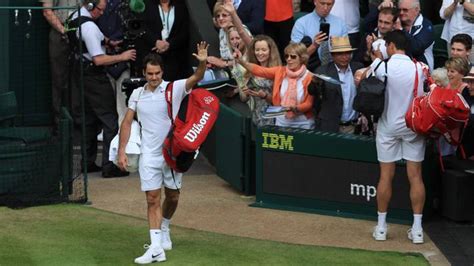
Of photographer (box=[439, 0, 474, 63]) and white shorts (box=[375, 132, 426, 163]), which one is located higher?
photographer (box=[439, 0, 474, 63])

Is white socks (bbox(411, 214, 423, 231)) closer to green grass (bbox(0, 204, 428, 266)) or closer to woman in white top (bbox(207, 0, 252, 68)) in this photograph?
green grass (bbox(0, 204, 428, 266))

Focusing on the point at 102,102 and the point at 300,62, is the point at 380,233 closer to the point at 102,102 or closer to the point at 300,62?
the point at 300,62

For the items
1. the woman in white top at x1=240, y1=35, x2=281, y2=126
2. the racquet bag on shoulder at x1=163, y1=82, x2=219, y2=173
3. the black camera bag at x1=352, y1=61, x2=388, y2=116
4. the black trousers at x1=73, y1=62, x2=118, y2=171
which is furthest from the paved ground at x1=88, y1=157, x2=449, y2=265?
the racquet bag on shoulder at x1=163, y1=82, x2=219, y2=173

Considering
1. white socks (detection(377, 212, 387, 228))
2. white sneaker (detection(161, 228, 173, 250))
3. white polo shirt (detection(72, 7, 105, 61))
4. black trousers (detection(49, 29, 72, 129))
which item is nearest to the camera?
white sneaker (detection(161, 228, 173, 250))

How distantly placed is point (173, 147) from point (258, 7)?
15.3 ft

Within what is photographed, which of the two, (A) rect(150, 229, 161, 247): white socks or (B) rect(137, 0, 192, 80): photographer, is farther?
(B) rect(137, 0, 192, 80): photographer

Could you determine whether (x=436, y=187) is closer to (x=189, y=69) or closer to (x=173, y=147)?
(x=173, y=147)

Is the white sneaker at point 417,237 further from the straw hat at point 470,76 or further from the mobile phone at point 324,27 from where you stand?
the mobile phone at point 324,27

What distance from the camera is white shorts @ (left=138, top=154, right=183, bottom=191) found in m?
10.6

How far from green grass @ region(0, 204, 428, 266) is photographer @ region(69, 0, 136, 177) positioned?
2037 millimetres

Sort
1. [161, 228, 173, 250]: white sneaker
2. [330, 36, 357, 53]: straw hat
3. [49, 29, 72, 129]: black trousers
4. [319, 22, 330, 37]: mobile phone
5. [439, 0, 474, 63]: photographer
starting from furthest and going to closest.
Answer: [439, 0, 474, 63]: photographer → [319, 22, 330, 37]: mobile phone → [49, 29, 72, 129]: black trousers → [330, 36, 357, 53]: straw hat → [161, 228, 173, 250]: white sneaker

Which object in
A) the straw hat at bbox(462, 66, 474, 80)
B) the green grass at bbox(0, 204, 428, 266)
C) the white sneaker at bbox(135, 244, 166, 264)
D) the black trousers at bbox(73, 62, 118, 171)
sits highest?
the straw hat at bbox(462, 66, 474, 80)

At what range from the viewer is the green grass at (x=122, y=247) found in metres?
10.7

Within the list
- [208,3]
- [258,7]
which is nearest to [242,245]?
[258,7]
